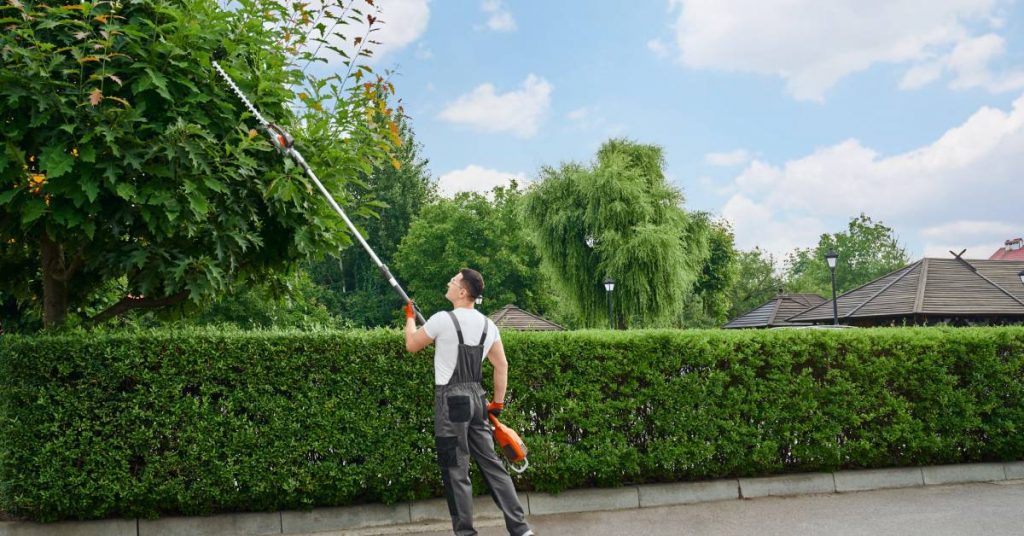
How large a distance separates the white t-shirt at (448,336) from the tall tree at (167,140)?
1.94 meters

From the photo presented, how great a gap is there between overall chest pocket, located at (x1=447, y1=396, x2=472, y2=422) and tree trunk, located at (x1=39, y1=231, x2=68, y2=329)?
4423 mm

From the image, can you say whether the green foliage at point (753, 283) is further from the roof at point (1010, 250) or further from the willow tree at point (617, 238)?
the willow tree at point (617, 238)

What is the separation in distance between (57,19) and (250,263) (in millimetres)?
2685

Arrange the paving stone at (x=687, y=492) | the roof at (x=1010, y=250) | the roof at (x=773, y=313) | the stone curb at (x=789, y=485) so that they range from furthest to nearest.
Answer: the roof at (x=1010, y=250)
the roof at (x=773, y=313)
the stone curb at (x=789, y=485)
the paving stone at (x=687, y=492)

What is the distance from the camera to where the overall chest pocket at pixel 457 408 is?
5.83 m

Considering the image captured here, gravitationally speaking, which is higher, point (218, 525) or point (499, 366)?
point (499, 366)

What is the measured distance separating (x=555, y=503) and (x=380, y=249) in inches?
1951

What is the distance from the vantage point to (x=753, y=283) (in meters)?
71.1

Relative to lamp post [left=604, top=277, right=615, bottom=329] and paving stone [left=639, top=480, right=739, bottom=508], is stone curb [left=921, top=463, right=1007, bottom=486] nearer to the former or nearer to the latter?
paving stone [left=639, top=480, right=739, bottom=508]

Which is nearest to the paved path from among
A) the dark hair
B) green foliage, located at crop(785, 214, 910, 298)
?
the dark hair

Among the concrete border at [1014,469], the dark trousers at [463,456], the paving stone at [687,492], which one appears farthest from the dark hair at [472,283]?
the concrete border at [1014,469]

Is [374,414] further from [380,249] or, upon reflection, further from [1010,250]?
[1010,250]

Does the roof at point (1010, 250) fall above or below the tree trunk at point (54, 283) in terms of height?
above

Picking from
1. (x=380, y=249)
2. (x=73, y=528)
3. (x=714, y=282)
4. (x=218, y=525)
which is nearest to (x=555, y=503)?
(x=218, y=525)
